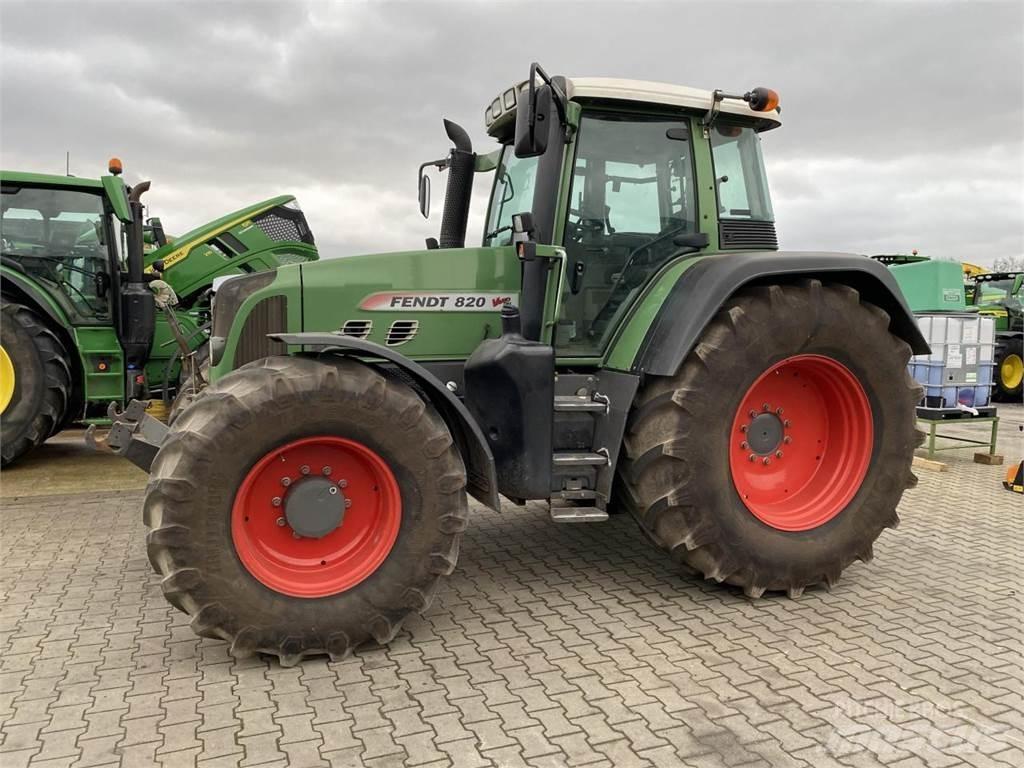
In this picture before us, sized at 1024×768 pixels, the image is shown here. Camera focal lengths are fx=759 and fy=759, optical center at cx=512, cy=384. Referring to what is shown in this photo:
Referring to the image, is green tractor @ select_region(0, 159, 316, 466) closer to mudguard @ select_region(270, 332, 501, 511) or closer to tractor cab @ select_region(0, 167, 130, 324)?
tractor cab @ select_region(0, 167, 130, 324)

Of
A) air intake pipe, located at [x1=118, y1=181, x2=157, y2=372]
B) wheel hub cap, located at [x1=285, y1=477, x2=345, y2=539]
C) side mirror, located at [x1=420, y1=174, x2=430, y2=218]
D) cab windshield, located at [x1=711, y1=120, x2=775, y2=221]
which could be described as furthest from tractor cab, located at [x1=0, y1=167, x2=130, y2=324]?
cab windshield, located at [x1=711, y1=120, x2=775, y2=221]

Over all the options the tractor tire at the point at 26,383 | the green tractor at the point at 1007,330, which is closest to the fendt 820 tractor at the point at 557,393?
the tractor tire at the point at 26,383

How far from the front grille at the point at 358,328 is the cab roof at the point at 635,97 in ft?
4.77

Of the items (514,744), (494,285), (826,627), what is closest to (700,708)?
(514,744)

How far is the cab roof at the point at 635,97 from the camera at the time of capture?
3977 mm

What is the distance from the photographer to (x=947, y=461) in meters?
8.03

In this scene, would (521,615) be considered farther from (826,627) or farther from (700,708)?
(826,627)

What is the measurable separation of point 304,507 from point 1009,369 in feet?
50.8

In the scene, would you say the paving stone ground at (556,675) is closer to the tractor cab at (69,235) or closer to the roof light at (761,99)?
the roof light at (761,99)

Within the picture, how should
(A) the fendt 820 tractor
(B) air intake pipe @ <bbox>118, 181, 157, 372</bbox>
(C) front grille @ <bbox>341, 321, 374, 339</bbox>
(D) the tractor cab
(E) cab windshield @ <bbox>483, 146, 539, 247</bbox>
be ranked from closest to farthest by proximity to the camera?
(A) the fendt 820 tractor → (C) front grille @ <bbox>341, 321, 374, 339</bbox> → (E) cab windshield @ <bbox>483, 146, 539, 247</bbox> → (D) the tractor cab → (B) air intake pipe @ <bbox>118, 181, 157, 372</bbox>

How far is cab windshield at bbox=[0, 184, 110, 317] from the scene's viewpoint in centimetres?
736

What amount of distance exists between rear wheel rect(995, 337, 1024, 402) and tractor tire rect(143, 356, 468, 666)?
14.4 metres

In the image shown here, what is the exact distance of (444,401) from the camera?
11.9ft

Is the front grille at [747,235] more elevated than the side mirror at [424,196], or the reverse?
the side mirror at [424,196]
